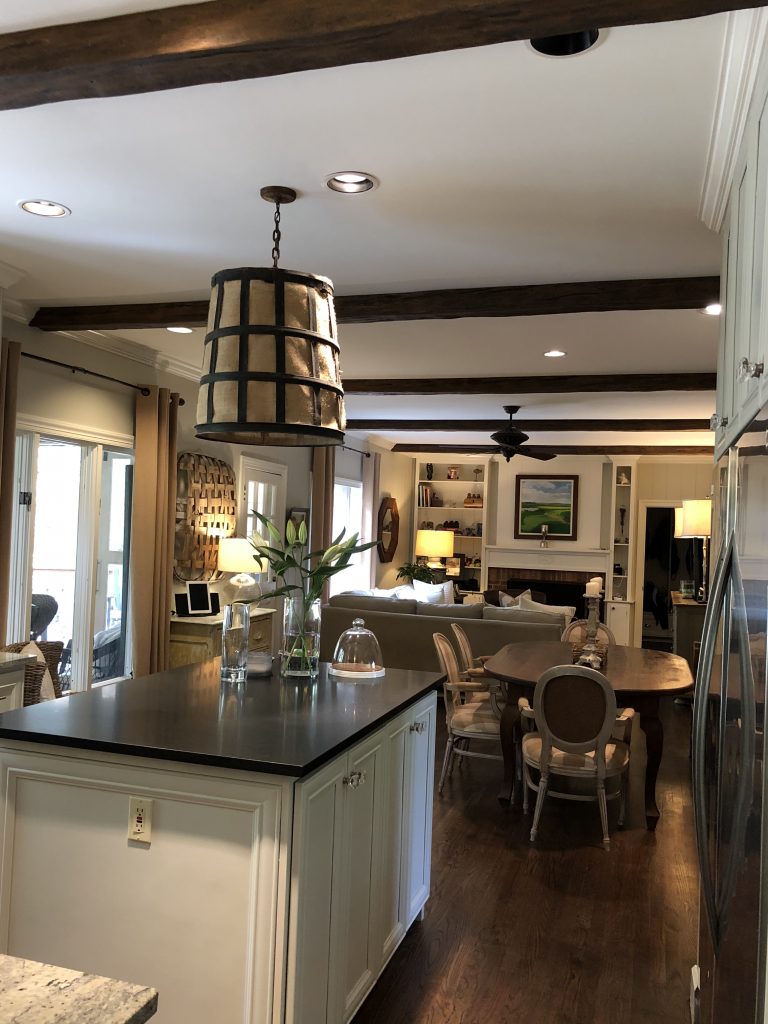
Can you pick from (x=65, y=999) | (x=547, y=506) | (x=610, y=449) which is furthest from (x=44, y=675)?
(x=547, y=506)

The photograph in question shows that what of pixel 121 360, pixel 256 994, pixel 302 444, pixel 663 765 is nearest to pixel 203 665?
pixel 302 444

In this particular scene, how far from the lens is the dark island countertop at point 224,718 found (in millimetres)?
2104

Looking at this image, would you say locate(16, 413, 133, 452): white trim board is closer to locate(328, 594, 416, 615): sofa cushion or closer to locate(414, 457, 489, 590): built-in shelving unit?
locate(328, 594, 416, 615): sofa cushion

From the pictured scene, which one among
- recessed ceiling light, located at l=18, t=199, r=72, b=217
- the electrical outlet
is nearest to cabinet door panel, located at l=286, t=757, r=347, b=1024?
the electrical outlet

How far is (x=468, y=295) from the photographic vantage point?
13.2 ft

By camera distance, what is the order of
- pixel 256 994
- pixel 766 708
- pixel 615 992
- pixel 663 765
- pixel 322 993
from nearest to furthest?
→ pixel 766 708, pixel 256 994, pixel 322 993, pixel 615 992, pixel 663 765

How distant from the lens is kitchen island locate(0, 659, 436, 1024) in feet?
6.68

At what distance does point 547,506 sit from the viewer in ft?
37.4

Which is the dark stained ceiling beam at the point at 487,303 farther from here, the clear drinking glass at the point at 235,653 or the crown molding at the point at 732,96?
the clear drinking glass at the point at 235,653

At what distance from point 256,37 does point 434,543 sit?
964cm

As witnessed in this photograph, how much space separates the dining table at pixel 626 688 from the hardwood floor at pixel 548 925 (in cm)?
23

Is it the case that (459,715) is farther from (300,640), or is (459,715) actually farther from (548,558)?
(548,558)

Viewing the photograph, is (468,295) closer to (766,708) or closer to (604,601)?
(766,708)

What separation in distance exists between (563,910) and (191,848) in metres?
1.91
